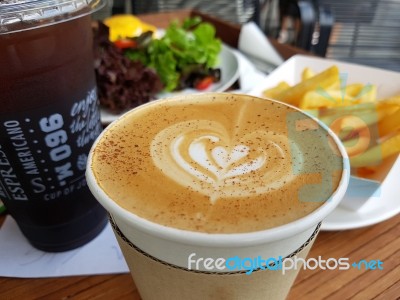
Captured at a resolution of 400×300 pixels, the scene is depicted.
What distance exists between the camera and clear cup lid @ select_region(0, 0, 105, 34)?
60cm

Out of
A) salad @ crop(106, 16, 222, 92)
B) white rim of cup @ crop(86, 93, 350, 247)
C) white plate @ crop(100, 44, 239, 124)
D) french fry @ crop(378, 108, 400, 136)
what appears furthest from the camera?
salad @ crop(106, 16, 222, 92)

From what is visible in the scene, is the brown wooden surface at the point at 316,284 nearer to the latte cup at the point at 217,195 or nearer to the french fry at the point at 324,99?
the latte cup at the point at 217,195

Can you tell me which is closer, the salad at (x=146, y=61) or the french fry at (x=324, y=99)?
the french fry at (x=324, y=99)

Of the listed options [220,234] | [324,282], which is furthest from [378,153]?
[220,234]

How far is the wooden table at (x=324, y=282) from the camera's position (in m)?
0.75

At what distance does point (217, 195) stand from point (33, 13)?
0.41m

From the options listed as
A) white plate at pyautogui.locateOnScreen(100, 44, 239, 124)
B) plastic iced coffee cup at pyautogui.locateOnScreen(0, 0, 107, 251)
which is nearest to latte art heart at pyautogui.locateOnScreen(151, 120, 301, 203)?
plastic iced coffee cup at pyautogui.locateOnScreen(0, 0, 107, 251)

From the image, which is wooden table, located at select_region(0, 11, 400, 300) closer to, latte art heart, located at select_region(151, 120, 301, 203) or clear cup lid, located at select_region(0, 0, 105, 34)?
latte art heart, located at select_region(151, 120, 301, 203)

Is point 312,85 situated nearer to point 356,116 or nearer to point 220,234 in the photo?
point 356,116

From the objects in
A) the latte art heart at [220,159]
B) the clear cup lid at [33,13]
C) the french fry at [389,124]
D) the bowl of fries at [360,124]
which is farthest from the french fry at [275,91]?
the clear cup lid at [33,13]

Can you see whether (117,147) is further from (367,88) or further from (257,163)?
(367,88)

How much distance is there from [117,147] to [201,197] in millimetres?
175

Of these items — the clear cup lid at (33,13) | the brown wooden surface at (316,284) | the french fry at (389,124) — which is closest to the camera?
the clear cup lid at (33,13)

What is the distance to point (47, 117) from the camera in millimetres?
697
